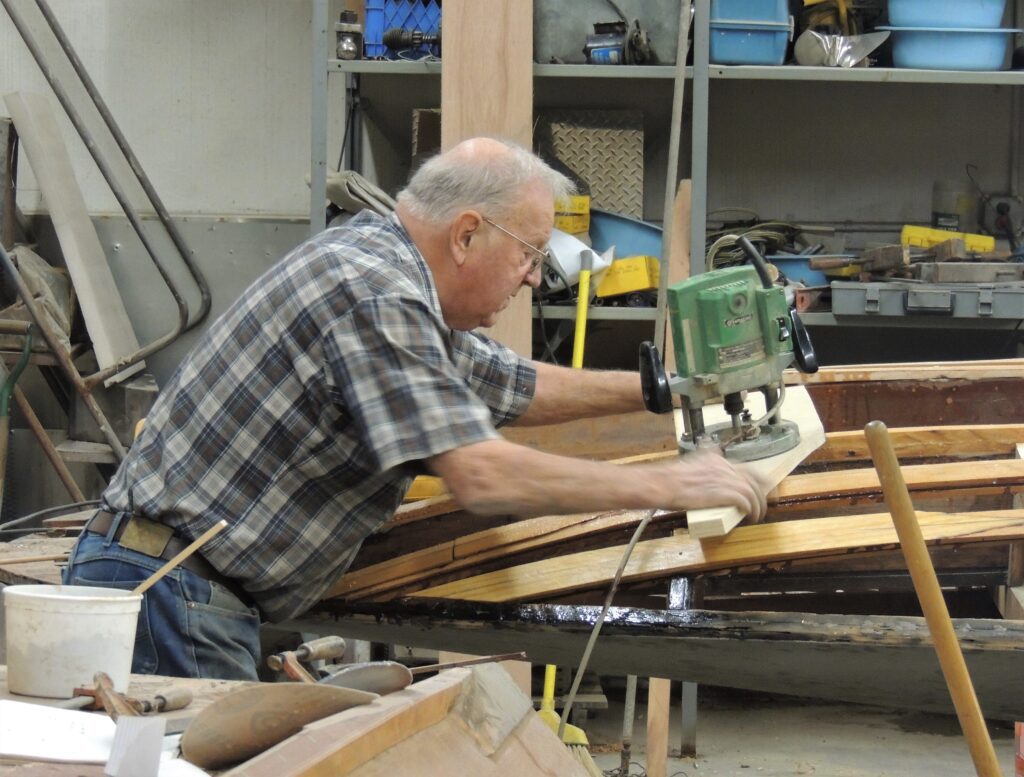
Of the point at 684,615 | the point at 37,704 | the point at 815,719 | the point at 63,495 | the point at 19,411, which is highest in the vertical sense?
the point at 37,704

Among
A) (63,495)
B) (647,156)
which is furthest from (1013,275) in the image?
(63,495)

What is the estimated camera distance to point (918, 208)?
4812 mm

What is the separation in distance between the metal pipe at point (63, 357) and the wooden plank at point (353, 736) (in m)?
3.38

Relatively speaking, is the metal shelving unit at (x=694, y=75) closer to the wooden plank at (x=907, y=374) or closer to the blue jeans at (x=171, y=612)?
the wooden plank at (x=907, y=374)

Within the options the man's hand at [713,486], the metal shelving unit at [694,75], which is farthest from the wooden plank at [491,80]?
the man's hand at [713,486]

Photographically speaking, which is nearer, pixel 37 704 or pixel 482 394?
pixel 37 704

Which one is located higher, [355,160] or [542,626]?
[355,160]

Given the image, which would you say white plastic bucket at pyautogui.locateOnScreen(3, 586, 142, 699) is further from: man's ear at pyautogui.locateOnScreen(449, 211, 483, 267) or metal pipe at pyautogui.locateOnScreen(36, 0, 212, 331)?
metal pipe at pyautogui.locateOnScreen(36, 0, 212, 331)

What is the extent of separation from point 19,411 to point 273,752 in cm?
418

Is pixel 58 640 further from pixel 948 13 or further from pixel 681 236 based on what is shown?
pixel 948 13

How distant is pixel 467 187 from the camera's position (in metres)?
1.91

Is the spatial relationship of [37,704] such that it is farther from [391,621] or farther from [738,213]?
[738,213]

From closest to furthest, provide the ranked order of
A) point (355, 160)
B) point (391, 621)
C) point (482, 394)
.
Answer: point (391, 621)
point (482, 394)
point (355, 160)

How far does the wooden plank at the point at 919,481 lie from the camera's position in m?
2.11
